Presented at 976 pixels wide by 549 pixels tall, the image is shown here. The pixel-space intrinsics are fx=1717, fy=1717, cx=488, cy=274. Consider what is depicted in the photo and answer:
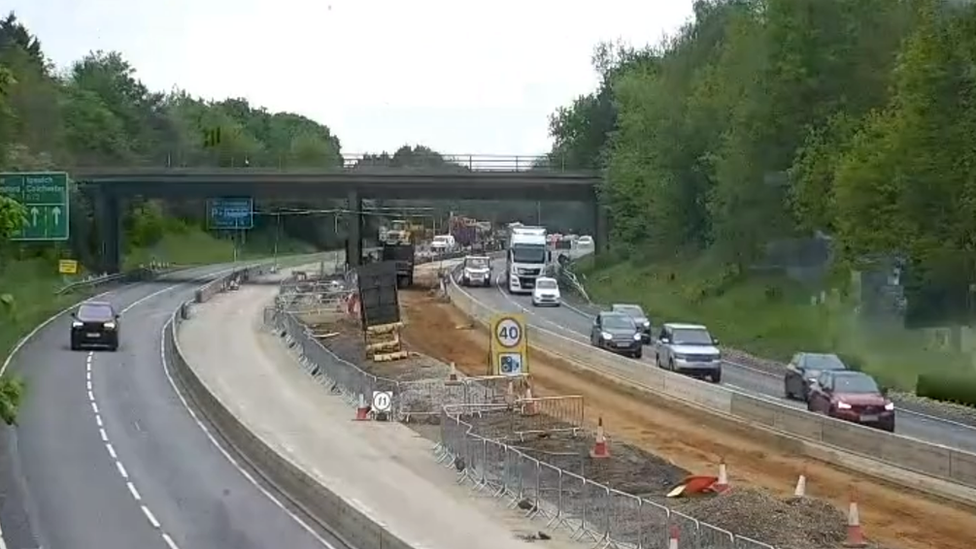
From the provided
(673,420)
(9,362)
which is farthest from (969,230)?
(9,362)

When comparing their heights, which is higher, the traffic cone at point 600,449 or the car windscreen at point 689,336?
the traffic cone at point 600,449

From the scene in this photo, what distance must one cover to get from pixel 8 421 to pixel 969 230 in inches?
1670

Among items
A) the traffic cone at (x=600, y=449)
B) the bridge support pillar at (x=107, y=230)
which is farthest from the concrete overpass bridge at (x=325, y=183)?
the traffic cone at (x=600, y=449)

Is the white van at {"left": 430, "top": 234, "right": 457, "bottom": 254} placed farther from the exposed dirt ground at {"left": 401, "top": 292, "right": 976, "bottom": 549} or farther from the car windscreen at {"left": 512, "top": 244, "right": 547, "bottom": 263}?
the exposed dirt ground at {"left": 401, "top": 292, "right": 976, "bottom": 549}

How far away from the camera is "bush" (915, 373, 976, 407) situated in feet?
155

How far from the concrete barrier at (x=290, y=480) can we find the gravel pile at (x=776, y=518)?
4.65 metres

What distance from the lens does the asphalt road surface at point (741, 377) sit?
134ft

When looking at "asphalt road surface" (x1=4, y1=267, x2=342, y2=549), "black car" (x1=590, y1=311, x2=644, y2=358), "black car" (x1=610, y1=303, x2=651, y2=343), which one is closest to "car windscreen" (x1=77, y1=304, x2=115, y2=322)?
"asphalt road surface" (x1=4, y1=267, x2=342, y2=549)

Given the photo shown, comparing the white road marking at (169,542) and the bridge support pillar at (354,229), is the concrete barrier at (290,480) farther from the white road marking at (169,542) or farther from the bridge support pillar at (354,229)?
the bridge support pillar at (354,229)

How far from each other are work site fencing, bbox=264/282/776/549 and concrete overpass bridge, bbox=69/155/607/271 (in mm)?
40608

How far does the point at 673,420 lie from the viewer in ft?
153

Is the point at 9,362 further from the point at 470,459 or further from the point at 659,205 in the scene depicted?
the point at 659,205

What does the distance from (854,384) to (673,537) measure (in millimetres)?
22300

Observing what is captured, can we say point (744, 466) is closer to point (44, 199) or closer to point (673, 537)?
point (673, 537)
